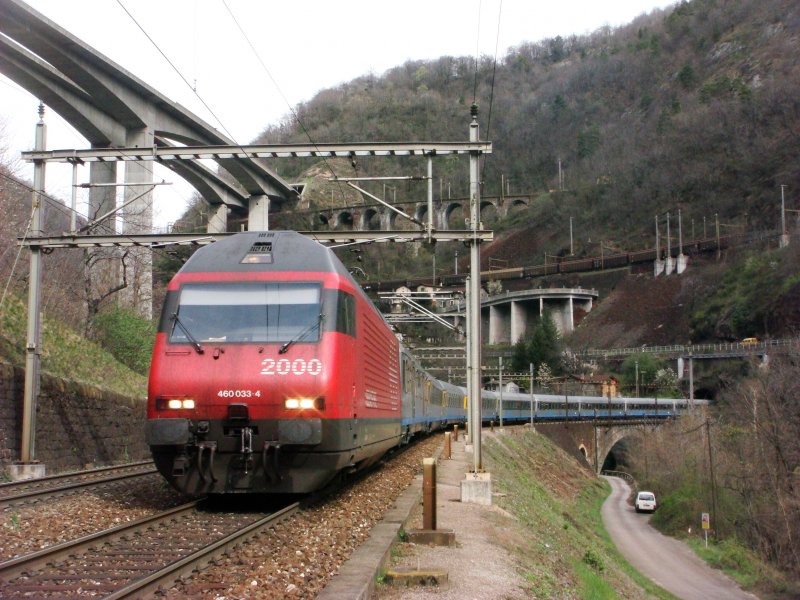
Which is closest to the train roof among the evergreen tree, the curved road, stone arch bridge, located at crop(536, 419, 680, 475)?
the curved road

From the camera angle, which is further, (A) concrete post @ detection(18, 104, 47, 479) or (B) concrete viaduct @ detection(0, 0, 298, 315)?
(B) concrete viaduct @ detection(0, 0, 298, 315)

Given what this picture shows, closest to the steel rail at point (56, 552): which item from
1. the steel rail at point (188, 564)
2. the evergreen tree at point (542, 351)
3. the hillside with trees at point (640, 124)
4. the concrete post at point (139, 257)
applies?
the steel rail at point (188, 564)

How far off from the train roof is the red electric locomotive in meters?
0.02

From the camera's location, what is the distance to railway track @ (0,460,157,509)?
11.8 m

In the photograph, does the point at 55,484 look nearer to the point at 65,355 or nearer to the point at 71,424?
the point at 71,424

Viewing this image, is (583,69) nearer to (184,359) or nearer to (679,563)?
(679,563)

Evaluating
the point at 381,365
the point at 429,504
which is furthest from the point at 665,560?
the point at 429,504

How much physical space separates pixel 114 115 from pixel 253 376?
28534 millimetres

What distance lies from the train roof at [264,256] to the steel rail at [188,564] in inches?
135

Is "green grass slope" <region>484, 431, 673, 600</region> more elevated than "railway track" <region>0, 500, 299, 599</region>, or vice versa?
"railway track" <region>0, 500, 299, 599</region>

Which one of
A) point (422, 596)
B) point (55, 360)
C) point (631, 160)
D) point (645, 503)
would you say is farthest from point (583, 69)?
point (422, 596)

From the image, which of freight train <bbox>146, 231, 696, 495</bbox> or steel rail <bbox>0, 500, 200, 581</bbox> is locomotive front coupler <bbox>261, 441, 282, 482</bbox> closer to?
freight train <bbox>146, 231, 696, 495</bbox>

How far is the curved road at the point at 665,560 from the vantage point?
3372 centimetres

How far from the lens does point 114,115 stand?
35.9 meters
